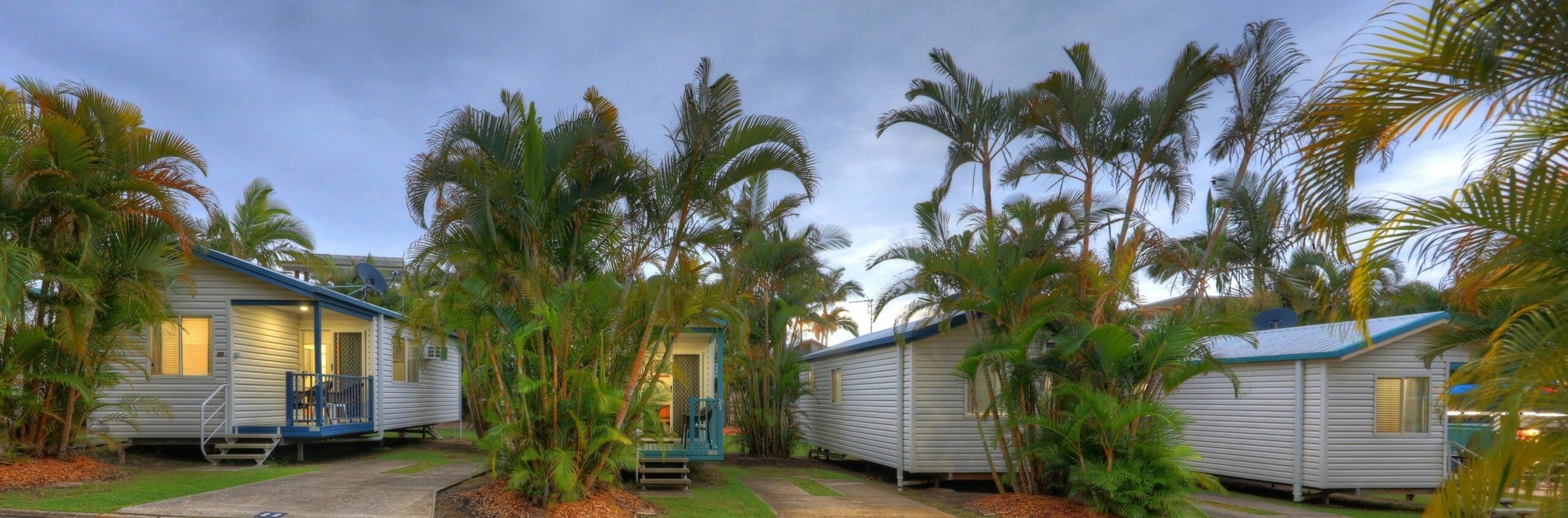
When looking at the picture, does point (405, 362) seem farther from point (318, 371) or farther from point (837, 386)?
point (837, 386)

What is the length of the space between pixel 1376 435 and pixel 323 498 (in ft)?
48.2

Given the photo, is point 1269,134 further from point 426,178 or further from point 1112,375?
point 426,178

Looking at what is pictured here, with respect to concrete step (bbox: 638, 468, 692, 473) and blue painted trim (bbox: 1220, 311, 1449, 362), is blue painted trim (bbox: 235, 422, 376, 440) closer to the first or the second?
concrete step (bbox: 638, 468, 692, 473)

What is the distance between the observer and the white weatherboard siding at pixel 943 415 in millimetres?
14016

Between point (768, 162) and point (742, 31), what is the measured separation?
10.6 feet

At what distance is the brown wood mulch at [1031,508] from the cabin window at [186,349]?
1205 centimetres

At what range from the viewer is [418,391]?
61.2ft

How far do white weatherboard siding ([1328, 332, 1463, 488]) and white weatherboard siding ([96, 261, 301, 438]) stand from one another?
16191mm

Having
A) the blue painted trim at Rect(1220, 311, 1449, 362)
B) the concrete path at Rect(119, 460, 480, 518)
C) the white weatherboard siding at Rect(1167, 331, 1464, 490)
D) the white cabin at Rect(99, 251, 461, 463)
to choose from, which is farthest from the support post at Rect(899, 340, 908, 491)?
the white cabin at Rect(99, 251, 461, 463)

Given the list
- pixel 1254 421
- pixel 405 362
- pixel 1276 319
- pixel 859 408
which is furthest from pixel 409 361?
pixel 1276 319

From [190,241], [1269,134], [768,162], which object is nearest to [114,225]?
[190,241]

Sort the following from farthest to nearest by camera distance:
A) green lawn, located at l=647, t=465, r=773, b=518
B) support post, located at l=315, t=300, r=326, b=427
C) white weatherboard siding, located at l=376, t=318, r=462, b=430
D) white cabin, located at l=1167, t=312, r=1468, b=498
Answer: white weatherboard siding, located at l=376, t=318, r=462, b=430 → support post, located at l=315, t=300, r=326, b=427 → white cabin, located at l=1167, t=312, r=1468, b=498 → green lawn, located at l=647, t=465, r=773, b=518

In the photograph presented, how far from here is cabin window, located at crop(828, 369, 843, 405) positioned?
18373 mm

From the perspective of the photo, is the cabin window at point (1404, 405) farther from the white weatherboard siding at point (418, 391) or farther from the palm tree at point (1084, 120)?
the white weatherboard siding at point (418, 391)
